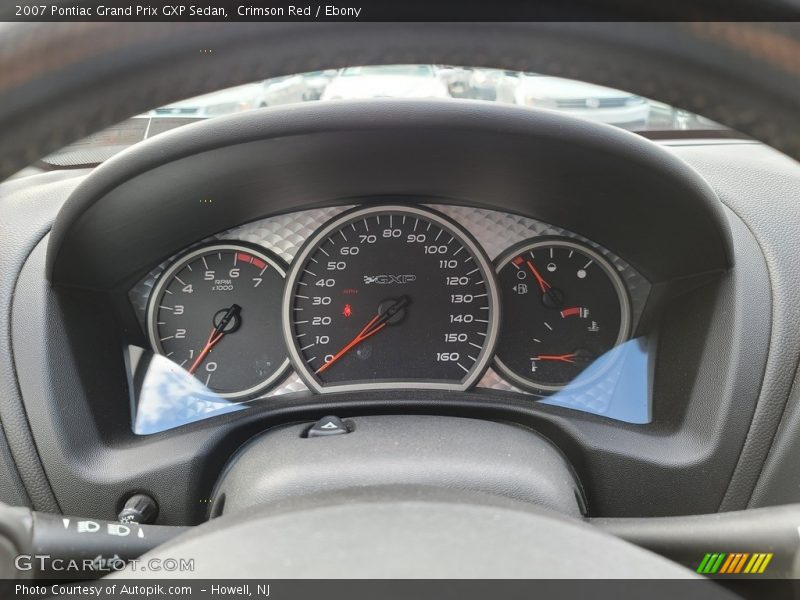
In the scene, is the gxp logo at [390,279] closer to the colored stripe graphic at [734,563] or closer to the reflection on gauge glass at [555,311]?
the reflection on gauge glass at [555,311]

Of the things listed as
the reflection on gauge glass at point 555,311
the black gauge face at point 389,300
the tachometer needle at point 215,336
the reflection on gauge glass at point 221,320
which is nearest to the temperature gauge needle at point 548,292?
the reflection on gauge glass at point 555,311

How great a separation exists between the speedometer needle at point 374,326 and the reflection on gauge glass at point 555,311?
1.14 ft

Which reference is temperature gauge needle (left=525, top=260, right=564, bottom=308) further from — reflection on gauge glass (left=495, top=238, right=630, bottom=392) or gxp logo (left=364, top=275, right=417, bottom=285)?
gxp logo (left=364, top=275, right=417, bottom=285)

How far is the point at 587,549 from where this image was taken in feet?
2.93

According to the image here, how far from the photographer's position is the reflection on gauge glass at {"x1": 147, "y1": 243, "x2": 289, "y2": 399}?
2.38 m

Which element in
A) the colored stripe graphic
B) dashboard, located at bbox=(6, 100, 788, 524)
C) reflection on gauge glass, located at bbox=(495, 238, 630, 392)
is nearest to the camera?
the colored stripe graphic

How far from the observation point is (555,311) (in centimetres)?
240

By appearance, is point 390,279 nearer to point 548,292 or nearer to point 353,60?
point 548,292

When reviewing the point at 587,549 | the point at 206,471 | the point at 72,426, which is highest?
the point at 587,549

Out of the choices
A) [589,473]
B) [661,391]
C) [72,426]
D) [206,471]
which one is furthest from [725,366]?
[72,426]

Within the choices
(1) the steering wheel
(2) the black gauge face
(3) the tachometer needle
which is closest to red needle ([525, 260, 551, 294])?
(2) the black gauge face

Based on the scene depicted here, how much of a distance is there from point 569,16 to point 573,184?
1453 mm

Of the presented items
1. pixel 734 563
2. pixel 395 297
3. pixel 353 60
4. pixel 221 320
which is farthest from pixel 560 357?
pixel 353 60

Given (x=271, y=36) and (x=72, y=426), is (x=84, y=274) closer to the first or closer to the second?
(x=72, y=426)
